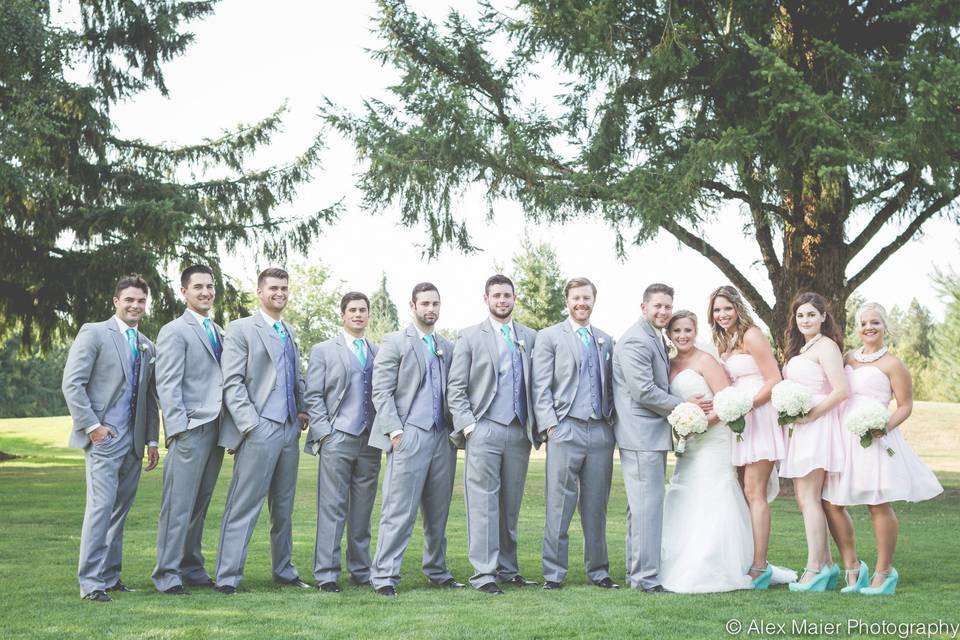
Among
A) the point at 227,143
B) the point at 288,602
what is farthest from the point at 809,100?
the point at 227,143

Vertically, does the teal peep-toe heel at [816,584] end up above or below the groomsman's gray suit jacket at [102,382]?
below

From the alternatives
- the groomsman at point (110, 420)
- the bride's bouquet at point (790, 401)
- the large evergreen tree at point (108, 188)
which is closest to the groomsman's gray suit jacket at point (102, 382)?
the groomsman at point (110, 420)

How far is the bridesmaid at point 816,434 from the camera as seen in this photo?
663cm

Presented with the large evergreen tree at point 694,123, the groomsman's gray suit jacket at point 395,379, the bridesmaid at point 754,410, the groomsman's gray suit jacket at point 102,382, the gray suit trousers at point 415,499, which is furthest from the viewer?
the large evergreen tree at point 694,123

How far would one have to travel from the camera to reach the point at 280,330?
6.88 metres

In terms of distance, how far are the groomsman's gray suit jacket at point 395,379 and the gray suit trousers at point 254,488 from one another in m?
0.61

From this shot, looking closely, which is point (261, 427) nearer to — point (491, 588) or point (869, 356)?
point (491, 588)

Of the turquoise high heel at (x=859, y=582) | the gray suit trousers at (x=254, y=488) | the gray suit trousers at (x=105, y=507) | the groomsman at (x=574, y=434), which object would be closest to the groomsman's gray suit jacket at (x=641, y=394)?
the groomsman at (x=574, y=434)

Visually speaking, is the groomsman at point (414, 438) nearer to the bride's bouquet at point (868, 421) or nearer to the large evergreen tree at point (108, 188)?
the bride's bouquet at point (868, 421)

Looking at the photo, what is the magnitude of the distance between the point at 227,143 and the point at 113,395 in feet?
41.9

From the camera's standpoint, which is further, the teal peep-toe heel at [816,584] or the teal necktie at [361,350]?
the teal necktie at [361,350]

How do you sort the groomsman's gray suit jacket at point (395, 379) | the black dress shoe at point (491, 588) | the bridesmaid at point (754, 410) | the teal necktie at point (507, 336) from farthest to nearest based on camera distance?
the teal necktie at point (507, 336)
the bridesmaid at point (754, 410)
the groomsman's gray suit jacket at point (395, 379)
the black dress shoe at point (491, 588)

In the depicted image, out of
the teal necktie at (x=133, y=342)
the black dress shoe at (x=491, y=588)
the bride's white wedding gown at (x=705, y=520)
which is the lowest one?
the black dress shoe at (x=491, y=588)

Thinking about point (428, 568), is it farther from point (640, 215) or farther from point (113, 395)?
point (640, 215)
